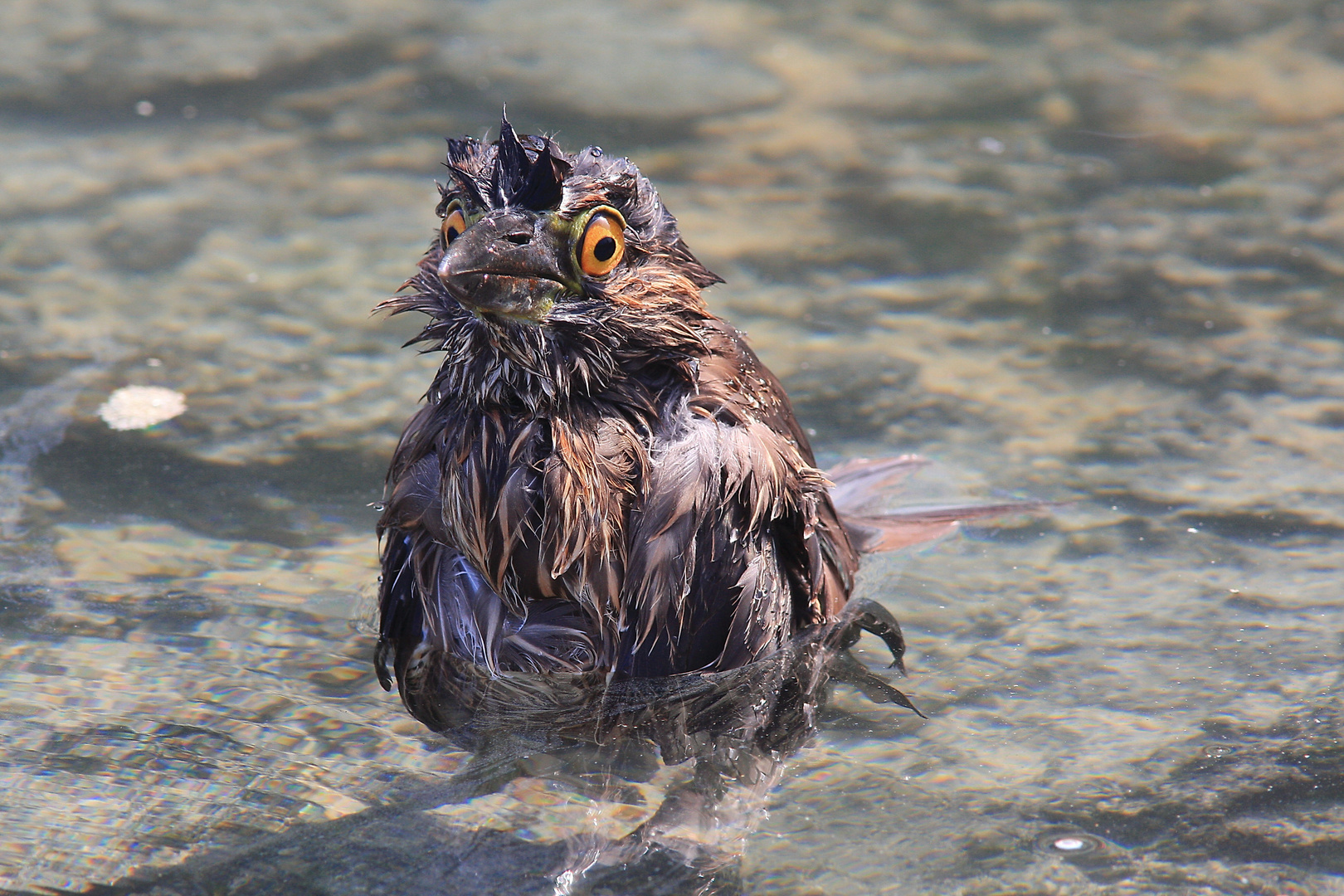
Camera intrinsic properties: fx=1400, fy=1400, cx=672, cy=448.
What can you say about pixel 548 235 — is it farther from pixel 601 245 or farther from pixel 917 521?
pixel 917 521

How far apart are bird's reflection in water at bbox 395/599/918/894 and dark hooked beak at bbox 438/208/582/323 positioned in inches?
39.7

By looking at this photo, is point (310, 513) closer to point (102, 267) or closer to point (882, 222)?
point (102, 267)

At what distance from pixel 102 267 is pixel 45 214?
67 cm

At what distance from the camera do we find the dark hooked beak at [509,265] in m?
3.23

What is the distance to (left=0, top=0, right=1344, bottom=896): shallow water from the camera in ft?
10.6

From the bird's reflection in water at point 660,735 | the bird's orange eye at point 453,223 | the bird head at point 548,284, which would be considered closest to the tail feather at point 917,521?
the bird's reflection in water at point 660,735

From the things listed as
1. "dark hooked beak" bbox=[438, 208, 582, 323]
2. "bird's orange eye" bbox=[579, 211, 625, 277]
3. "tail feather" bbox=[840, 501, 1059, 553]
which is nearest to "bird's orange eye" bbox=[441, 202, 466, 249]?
"dark hooked beak" bbox=[438, 208, 582, 323]

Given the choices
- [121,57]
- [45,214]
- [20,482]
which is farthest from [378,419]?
[121,57]

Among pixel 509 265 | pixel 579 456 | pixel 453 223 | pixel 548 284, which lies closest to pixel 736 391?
pixel 579 456

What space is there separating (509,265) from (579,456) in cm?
49

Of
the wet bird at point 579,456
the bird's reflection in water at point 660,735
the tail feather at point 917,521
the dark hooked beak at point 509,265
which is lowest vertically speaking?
the bird's reflection in water at point 660,735

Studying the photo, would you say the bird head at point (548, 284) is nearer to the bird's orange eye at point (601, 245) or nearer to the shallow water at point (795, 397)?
the bird's orange eye at point (601, 245)

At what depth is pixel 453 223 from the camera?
11.5ft

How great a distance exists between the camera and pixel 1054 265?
6070mm
